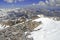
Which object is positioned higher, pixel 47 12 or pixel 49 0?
pixel 49 0

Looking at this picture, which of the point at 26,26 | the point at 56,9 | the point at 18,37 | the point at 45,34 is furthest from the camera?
the point at 56,9

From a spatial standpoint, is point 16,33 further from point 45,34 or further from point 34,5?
point 34,5

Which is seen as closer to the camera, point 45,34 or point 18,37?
point 18,37

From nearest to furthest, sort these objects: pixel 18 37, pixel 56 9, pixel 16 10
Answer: pixel 18 37
pixel 16 10
pixel 56 9

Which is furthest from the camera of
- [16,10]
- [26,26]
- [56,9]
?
[56,9]

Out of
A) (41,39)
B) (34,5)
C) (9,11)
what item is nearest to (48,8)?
(34,5)

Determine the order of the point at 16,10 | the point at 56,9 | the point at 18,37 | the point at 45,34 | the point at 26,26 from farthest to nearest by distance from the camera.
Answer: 1. the point at 56,9
2. the point at 16,10
3. the point at 26,26
4. the point at 45,34
5. the point at 18,37

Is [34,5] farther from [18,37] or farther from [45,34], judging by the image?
[18,37]

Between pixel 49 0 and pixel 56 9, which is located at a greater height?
pixel 49 0

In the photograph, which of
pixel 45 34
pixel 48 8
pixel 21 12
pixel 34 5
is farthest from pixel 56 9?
pixel 45 34
